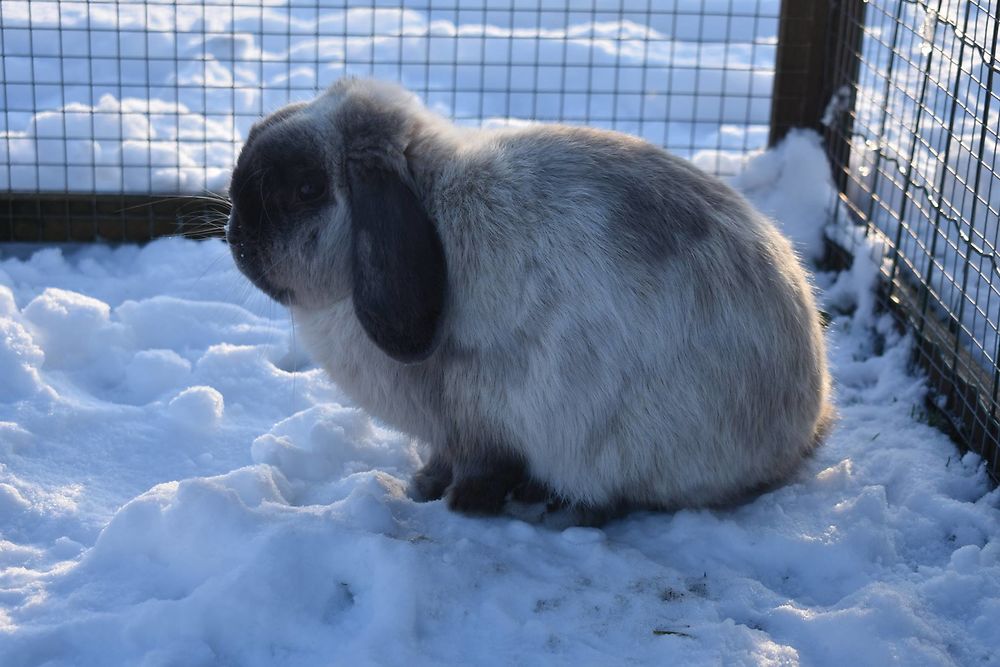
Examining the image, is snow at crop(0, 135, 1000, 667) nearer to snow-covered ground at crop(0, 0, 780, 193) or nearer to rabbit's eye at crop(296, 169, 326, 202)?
rabbit's eye at crop(296, 169, 326, 202)

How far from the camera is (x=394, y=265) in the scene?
283 cm

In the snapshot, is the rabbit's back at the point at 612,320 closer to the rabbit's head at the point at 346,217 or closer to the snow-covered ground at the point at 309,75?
the rabbit's head at the point at 346,217

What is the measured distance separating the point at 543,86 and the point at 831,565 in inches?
148

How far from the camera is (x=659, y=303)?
9.57 ft

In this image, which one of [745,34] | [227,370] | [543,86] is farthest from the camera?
[745,34]

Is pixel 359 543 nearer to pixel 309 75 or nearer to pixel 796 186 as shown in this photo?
pixel 796 186

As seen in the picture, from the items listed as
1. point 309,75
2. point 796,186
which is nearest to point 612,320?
point 796,186

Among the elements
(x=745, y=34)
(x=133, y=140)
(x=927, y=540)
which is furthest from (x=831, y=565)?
(x=745, y=34)

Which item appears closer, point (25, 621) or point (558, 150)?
point (25, 621)

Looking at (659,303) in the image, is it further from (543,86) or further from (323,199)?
(543,86)

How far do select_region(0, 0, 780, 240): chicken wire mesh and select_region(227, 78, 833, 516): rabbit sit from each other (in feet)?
5.54

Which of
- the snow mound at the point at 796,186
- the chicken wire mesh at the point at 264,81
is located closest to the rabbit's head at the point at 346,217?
the chicken wire mesh at the point at 264,81

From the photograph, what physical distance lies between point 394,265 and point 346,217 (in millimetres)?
228

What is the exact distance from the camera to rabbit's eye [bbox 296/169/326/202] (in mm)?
2967
